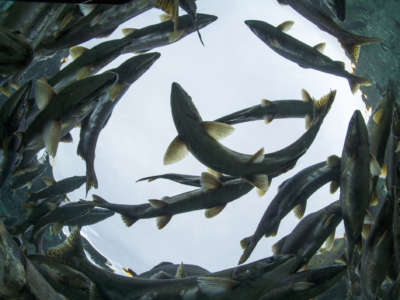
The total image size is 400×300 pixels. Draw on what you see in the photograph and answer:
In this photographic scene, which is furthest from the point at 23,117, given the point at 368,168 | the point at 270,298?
the point at 368,168

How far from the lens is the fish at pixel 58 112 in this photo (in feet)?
10.8

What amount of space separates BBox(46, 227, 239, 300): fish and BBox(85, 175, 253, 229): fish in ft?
3.66

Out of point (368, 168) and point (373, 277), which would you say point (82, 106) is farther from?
point (373, 277)

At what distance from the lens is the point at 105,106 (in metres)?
3.89

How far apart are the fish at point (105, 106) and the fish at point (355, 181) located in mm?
2680

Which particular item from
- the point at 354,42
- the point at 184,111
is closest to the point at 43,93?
the point at 184,111

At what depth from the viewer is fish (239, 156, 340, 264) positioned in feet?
13.1

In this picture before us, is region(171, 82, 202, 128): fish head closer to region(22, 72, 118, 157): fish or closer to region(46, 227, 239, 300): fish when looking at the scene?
region(22, 72, 118, 157): fish

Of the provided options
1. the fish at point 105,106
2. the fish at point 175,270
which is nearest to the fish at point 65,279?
the fish at point 175,270

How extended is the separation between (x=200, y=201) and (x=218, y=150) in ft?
3.16

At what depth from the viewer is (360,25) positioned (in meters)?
6.96

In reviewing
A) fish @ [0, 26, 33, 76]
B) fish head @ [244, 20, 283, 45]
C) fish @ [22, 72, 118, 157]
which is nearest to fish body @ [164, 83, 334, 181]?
fish @ [22, 72, 118, 157]

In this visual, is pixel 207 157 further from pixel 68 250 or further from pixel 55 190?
pixel 55 190

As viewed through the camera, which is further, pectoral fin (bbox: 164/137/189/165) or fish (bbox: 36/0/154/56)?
A: pectoral fin (bbox: 164/137/189/165)
